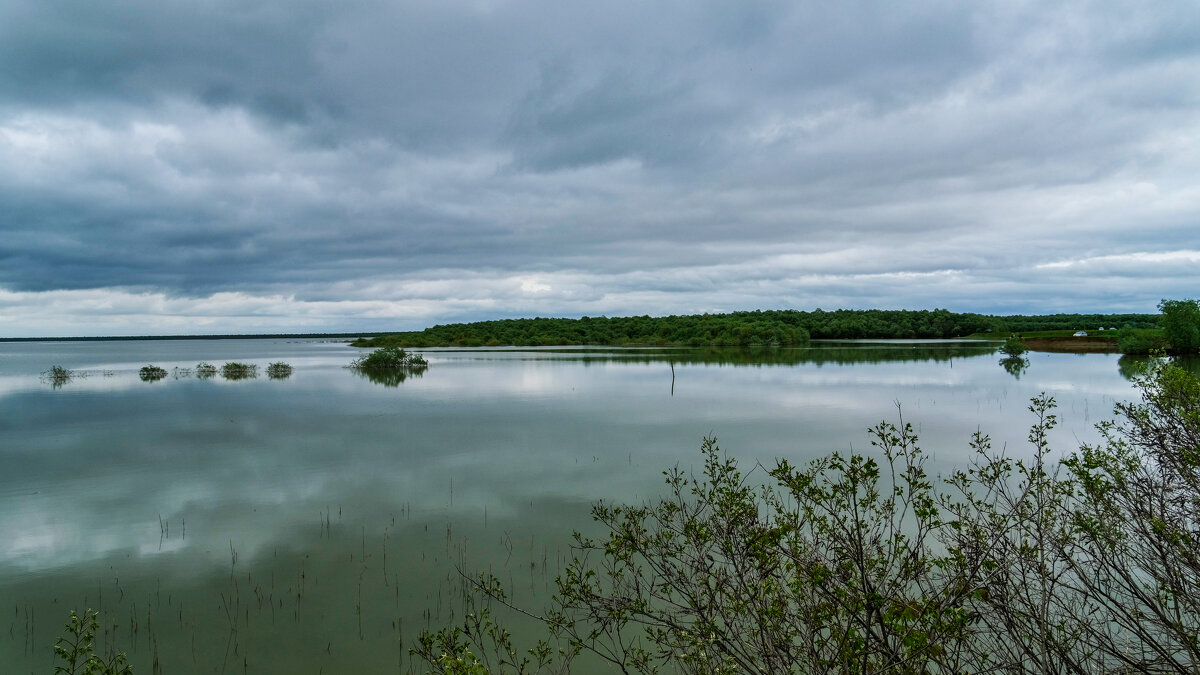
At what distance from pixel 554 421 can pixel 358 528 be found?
9790 mm

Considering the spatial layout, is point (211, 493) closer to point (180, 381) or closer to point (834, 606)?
point (834, 606)

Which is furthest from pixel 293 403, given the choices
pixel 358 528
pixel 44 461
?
pixel 358 528

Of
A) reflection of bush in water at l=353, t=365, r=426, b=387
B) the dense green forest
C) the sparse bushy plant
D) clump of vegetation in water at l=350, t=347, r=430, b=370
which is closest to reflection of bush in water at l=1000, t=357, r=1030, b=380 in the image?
reflection of bush in water at l=353, t=365, r=426, b=387

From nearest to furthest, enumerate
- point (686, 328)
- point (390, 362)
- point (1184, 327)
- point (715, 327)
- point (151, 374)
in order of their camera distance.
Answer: point (151, 374)
point (390, 362)
point (1184, 327)
point (715, 327)
point (686, 328)

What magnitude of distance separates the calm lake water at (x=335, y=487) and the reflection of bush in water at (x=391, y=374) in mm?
5253

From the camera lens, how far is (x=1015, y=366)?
37.2 m

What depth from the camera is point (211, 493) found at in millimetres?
11180

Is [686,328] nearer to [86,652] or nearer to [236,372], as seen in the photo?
[236,372]

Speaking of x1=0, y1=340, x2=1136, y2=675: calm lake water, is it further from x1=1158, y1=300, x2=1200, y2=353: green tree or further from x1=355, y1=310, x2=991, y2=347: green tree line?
x1=355, y1=310, x2=991, y2=347: green tree line

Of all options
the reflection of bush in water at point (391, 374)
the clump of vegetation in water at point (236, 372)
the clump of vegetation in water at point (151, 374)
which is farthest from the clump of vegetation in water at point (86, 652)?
the clump of vegetation in water at point (151, 374)

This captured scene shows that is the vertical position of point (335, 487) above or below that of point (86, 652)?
below

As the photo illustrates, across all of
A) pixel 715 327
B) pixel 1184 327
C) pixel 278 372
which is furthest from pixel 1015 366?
pixel 715 327

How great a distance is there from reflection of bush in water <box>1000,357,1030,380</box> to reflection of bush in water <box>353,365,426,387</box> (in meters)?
30.8

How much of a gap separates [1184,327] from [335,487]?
57334mm
